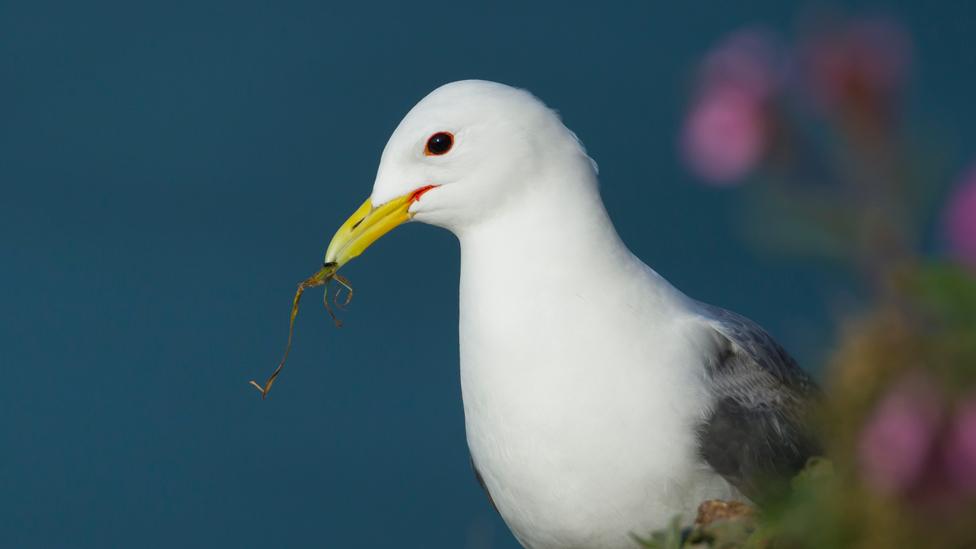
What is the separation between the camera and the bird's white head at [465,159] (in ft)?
11.9

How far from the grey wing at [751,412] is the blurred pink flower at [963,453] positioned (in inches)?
91.9

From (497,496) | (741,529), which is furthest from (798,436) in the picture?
(741,529)

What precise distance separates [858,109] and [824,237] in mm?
202

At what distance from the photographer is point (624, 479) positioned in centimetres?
345

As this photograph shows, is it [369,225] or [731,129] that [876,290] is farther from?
[369,225]

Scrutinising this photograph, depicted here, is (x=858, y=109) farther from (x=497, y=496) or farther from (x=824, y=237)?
(x=497, y=496)

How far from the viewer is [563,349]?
11.5 ft

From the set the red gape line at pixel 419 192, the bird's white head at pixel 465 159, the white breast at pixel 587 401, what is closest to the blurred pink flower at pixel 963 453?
the white breast at pixel 587 401

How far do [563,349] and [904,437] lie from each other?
2.37 metres

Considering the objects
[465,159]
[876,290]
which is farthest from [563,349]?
[876,290]

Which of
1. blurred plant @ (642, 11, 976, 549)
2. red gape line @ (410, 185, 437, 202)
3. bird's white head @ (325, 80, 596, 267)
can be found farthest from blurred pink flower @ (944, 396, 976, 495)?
red gape line @ (410, 185, 437, 202)

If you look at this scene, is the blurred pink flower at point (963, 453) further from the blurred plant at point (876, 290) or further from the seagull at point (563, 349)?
the seagull at point (563, 349)

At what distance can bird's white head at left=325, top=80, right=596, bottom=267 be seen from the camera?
3615mm

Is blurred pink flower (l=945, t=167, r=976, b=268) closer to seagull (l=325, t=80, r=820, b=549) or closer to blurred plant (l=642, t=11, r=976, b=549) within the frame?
blurred plant (l=642, t=11, r=976, b=549)
